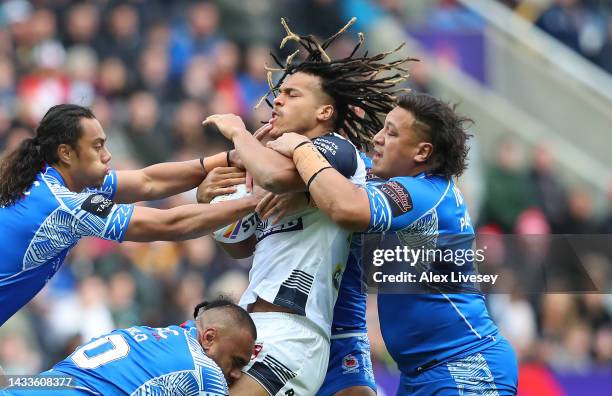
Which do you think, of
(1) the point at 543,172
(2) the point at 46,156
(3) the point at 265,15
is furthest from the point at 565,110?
(2) the point at 46,156

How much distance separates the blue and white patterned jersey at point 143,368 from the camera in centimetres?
573

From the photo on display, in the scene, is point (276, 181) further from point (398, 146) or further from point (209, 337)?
point (209, 337)

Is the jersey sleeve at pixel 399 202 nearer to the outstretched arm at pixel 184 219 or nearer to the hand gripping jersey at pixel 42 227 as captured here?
the outstretched arm at pixel 184 219

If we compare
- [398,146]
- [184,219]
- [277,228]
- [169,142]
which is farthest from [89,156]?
[169,142]

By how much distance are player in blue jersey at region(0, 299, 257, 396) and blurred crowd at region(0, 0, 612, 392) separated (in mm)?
5114

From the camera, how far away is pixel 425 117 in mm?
6480

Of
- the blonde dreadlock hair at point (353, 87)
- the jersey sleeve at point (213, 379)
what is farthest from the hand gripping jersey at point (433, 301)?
the jersey sleeve at point (213, 379)

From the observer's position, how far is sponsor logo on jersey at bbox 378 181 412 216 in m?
6.13

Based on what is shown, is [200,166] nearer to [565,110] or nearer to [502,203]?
[502,203]

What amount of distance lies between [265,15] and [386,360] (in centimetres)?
569

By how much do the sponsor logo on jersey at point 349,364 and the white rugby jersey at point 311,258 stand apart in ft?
1.37

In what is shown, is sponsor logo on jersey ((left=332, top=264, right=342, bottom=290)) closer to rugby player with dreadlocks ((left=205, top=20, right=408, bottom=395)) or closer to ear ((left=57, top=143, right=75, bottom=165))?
rugby player with dreadlocks ((left=205, top=20, right=408, bottom=395))

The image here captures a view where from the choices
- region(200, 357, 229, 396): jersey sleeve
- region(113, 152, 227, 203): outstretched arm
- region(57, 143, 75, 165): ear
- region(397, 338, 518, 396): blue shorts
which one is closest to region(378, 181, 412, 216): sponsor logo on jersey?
region(397, 338, 518, 396): blue shorts

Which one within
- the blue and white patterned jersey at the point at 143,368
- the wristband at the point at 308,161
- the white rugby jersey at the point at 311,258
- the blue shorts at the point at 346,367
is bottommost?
the blue shorts at the point at 346,367
